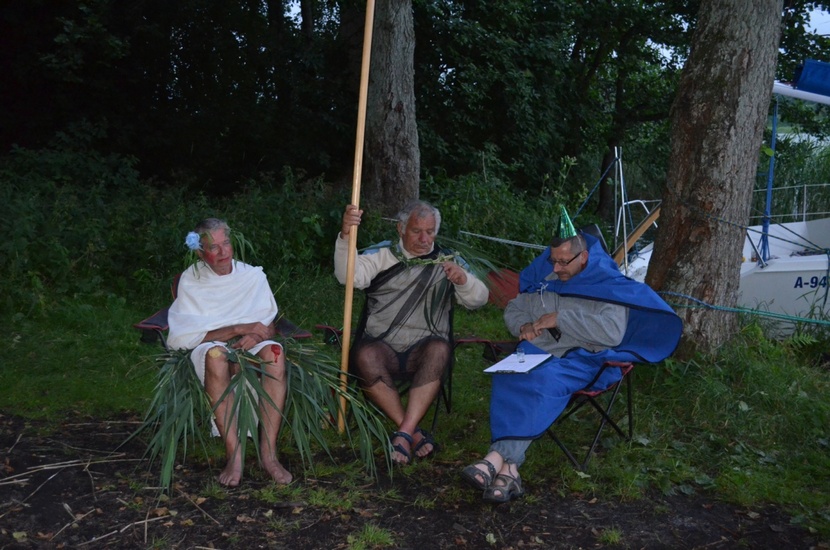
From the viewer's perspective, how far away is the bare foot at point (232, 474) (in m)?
3.68

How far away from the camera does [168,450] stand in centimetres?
362

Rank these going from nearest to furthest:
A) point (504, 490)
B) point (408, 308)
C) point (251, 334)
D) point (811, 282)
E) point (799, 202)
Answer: point (504, 490) < point (251, 334) < point (408, 308) < point (811, 282) < point (799, 202)

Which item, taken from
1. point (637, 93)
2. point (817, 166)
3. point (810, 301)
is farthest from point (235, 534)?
point (637, 93)

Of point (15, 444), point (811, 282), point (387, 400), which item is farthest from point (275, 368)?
point (811, 282)

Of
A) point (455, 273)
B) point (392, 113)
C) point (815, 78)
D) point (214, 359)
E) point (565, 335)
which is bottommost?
point (214, 359)

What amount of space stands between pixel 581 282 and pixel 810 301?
3.74 m

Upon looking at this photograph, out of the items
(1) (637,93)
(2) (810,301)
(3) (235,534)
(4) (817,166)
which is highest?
(1) (637,93)

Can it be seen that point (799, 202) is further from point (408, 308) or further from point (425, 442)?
point (425, 442)

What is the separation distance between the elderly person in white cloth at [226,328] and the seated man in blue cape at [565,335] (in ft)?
2.96

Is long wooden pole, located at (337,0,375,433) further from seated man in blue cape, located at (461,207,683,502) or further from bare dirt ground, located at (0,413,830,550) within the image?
seated man in blue cape, located at (461,207,683,502)

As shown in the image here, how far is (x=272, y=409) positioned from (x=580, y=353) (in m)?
1.41

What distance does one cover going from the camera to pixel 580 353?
4.06 meters

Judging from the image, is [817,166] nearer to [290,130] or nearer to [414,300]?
[290,130]

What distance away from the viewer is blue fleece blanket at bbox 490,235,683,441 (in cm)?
374
